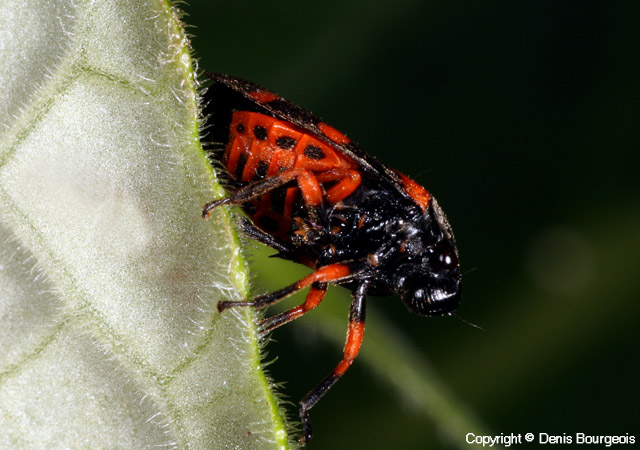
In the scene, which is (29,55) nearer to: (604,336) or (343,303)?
(343,303)

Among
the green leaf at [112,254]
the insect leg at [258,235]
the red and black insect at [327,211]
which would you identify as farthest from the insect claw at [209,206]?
the insect leg at [258,235]

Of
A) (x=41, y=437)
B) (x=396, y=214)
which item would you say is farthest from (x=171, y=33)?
(x=396, y=214)

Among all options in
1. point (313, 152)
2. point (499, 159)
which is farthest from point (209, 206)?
point (499, 159)

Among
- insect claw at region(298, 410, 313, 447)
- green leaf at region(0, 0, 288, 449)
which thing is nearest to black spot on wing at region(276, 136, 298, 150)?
insect claw at region(298, 410, 313, 447)

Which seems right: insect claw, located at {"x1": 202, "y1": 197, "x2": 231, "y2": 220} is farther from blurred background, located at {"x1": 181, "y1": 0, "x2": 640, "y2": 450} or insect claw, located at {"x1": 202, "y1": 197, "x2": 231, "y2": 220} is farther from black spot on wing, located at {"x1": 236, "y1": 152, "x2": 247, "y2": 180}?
blurred background, located at {"x1": 181, "y1": 0, "x2": 640, "y2": 450}

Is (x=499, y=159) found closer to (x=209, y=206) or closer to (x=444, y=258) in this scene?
(x=444, y=258)

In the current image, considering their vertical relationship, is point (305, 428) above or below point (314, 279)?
below
